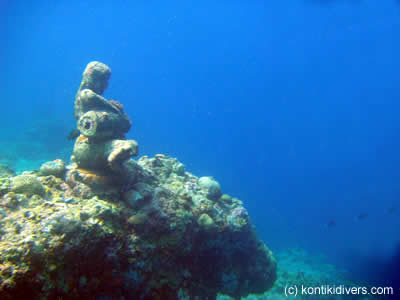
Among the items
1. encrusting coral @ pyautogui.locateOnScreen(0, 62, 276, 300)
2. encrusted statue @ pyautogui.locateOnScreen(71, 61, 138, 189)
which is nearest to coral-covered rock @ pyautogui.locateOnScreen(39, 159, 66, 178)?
encrusting coral @ pyautogui.locateOnScreen(0, 62, 276, 300)

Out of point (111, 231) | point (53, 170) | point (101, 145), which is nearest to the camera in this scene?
point (111, 231)

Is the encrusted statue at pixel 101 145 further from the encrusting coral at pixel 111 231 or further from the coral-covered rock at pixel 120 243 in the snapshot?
the coral-covered rock at pixel 120 243

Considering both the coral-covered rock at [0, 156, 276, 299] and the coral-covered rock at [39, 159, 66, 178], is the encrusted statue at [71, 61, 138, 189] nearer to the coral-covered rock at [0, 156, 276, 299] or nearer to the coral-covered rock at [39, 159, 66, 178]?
→ the coral-covered rock at [0, 156, 276, 299]

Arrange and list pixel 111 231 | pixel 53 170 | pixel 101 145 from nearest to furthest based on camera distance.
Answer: pixel 111 231 → pixel 101 145 → pixel 53 170

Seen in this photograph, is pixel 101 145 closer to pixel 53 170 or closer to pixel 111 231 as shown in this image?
pixel 53 170

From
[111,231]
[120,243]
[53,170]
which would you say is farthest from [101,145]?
[120,243]

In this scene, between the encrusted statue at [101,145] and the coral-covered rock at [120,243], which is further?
the encrusted statue at [101,145]

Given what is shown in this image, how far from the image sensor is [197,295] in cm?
587

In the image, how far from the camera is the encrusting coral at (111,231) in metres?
3.53

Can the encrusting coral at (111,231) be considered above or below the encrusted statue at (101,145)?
below

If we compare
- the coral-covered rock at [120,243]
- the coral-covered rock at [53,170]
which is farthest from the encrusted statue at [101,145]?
the coral-covered rock at [53,170]

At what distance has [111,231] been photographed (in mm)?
4398

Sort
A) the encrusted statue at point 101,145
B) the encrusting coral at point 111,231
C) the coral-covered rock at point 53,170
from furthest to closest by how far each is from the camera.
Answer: the coral-covered rock at point 53,170 < the encrusted statue at point 101,145 < the encrusting coral at point 111,231

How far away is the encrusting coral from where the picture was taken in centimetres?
353
